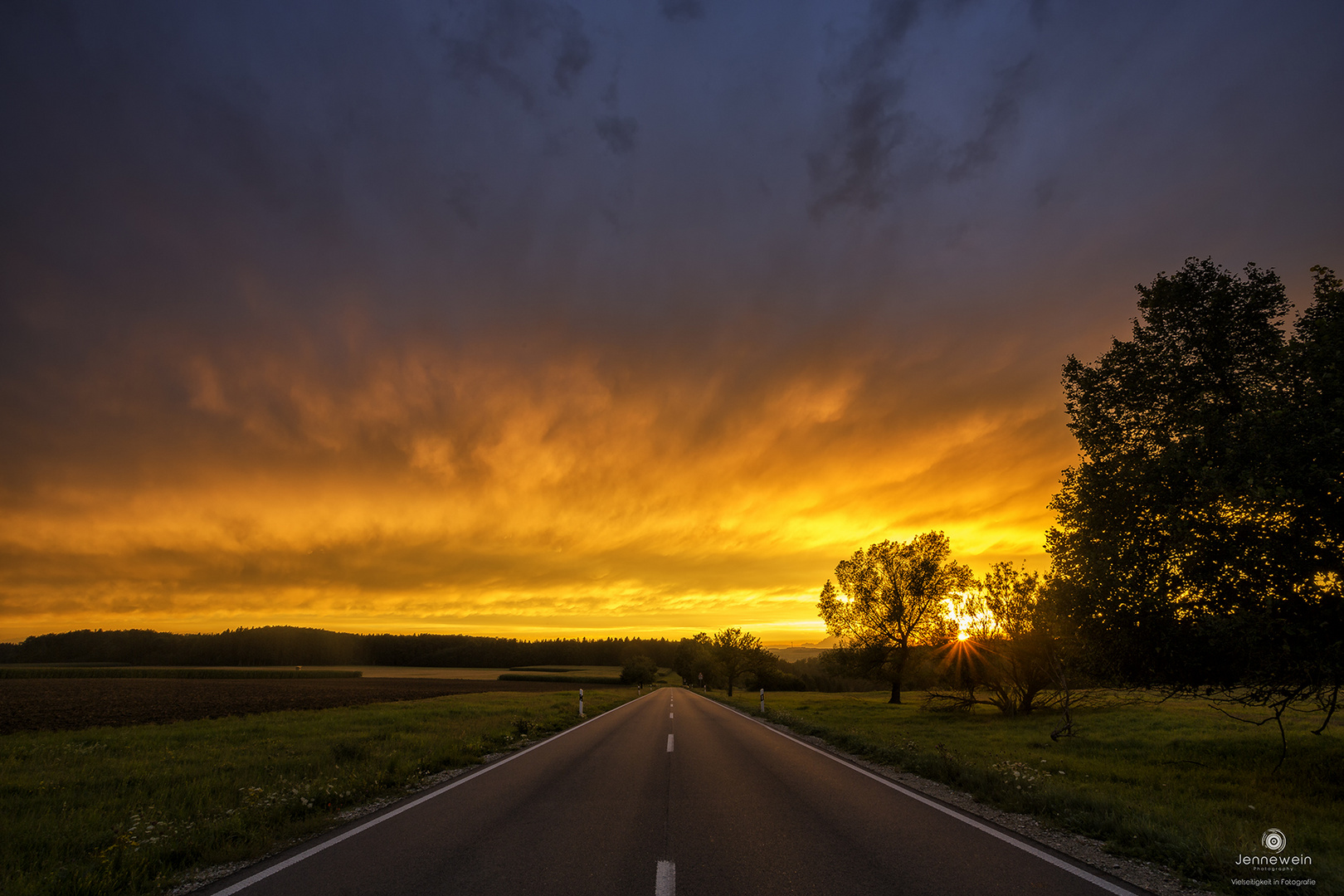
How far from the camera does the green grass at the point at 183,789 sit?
6633 millimetres

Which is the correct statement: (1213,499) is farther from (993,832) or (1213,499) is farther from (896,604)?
(896,604)

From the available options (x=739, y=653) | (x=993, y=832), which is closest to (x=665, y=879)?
(x=993, y=832)

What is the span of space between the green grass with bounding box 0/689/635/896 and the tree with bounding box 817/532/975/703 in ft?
95.4

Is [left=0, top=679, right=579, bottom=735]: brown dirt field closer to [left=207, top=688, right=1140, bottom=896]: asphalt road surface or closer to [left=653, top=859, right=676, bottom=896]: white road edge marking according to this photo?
[left=207, top=688, right=1140, bottom=896]: asphalt road surface

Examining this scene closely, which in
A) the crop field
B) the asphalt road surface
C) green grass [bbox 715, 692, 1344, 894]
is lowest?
the crop field

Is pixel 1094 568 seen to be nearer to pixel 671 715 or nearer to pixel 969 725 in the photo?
pixel 969 725

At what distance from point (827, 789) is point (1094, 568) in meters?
8.18

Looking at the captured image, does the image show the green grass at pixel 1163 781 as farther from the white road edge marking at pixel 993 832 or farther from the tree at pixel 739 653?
the tree at pixel 739 653

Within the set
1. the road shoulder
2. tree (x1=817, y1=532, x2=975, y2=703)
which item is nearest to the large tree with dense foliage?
the road shoulder

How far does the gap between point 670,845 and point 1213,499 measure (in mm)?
12445

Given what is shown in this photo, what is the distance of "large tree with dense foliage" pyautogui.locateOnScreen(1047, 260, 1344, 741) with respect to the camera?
10289 millimetres

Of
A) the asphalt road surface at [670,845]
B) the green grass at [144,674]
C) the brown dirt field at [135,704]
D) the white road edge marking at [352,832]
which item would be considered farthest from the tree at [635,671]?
the asphalt road surface at [670,845]

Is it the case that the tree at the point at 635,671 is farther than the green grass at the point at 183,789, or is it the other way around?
the tree at the point at 635,671

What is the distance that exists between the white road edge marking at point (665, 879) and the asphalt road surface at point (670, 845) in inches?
0.9
